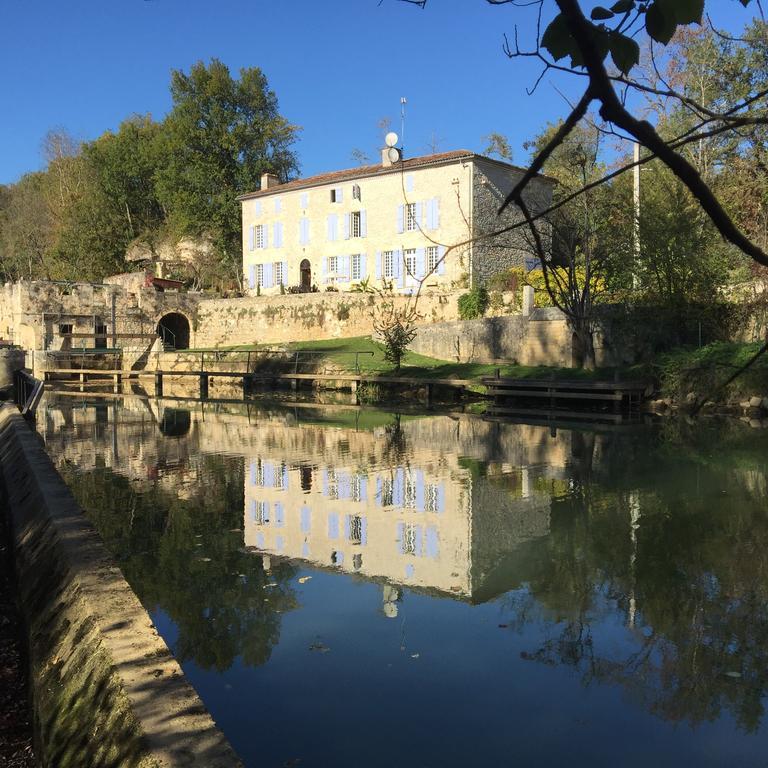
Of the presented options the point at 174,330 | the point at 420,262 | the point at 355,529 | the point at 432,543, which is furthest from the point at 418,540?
the point at 174,330

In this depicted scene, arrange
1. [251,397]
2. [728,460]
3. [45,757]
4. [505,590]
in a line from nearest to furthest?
[45,757] → [505,590] → [728,460] → [251,397]

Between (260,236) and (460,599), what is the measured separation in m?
37.9

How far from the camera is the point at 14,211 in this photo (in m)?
61.9

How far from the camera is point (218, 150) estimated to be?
159 ft

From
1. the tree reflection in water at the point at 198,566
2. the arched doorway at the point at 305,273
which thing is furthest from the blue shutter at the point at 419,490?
the arched doorway at the point at 305,273

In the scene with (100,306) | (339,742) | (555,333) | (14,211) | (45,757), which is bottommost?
(339,742)

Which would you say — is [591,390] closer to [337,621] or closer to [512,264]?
[512,264]

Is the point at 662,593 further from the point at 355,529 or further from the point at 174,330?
the point at 174,330

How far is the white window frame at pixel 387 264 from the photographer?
37.0 m

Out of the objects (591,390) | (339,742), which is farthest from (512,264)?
(339,742)

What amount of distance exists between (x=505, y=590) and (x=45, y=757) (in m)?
4.61

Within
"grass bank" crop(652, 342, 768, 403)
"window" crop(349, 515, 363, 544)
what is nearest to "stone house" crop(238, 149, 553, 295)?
"grass bank" crop(652, 342, 768, 403)

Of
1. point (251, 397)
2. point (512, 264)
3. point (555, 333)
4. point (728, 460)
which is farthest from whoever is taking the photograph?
point (512, 264)

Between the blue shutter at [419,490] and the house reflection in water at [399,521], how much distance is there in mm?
15
